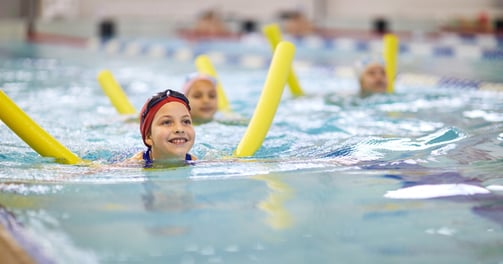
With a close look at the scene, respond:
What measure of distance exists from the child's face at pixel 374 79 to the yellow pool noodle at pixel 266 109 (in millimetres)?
3033

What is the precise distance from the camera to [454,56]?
37.4 ft

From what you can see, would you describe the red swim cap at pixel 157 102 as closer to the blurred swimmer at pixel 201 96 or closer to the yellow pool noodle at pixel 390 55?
the blurred swimmer at pixel 201 96

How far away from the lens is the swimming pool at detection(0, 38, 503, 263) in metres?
2.42

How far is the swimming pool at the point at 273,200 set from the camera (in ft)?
7.93

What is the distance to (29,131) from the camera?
3568 mm

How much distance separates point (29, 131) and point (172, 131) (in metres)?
0.65

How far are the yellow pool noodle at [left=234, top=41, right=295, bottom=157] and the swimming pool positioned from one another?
Answer: 16cm

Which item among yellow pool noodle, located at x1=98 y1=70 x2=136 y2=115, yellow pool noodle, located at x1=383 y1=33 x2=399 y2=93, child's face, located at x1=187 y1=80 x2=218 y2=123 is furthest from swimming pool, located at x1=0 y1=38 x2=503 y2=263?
yellow pool noodle, located at x1=383 y1=33 x2=399 y2=93

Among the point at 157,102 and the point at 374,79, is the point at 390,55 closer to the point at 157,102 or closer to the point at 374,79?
the point at 374,79

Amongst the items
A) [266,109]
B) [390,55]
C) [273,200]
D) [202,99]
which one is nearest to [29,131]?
[266,109]

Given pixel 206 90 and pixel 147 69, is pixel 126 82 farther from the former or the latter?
pixel 206 90

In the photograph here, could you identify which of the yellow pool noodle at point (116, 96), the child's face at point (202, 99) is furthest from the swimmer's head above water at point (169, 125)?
the yellow pool noodle at point (116, 96)

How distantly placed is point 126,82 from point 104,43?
6239 mm

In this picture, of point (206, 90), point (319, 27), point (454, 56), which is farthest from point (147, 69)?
point (319, 27)
